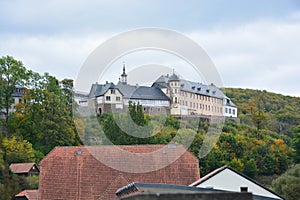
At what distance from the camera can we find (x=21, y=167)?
64688 mm

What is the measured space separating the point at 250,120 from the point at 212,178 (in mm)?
86404

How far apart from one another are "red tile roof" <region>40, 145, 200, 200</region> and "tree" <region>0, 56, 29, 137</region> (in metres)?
47.2

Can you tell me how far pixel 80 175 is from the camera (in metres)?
38.4

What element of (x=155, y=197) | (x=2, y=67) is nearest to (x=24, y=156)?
(x=2, y=67)

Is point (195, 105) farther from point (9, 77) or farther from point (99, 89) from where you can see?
point (9, 77)

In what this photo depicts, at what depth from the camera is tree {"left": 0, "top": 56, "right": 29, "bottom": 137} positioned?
8569 cm

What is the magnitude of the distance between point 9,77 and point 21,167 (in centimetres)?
2470

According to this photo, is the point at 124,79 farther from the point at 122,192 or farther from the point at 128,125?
the point at 122,192

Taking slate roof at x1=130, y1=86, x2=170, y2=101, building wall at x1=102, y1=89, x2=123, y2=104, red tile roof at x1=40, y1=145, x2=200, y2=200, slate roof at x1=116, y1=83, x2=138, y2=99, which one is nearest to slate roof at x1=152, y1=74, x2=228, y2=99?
slate roof at x1=130, y1=86, x2=170, y2=101

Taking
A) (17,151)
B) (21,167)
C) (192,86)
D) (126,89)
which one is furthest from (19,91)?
(192,86)

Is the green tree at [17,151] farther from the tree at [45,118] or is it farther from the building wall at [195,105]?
the building wall at [195,105]

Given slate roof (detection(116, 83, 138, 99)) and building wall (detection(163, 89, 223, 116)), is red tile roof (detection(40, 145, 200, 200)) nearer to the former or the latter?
slate roof (detection(116, 83, 138, 99))

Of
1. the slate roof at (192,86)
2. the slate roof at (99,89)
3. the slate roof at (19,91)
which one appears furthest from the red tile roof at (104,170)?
the slate roof at (192,86)

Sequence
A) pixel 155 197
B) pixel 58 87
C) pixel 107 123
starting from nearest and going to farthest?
pixel 155 197 < pixel 107 123 < pixel 58 87
